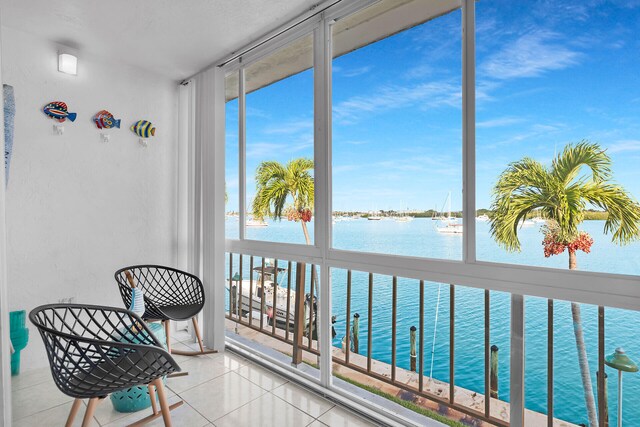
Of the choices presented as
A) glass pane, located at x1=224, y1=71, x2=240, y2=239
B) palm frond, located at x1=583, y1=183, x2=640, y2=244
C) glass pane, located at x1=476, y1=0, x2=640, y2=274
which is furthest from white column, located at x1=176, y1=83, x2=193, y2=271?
palm frond, located at x1=583, y1=183, x2=640, y2=244

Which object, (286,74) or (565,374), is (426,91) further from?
(565,374)

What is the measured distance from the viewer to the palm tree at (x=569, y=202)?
1.39m

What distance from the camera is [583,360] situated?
1535mm

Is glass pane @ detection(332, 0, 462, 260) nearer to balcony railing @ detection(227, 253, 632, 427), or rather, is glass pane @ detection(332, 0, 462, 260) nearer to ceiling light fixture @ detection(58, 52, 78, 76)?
balcony railing @ detection(227, 253, 632, 427)

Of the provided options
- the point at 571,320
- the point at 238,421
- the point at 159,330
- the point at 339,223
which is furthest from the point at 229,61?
the point at 571,320

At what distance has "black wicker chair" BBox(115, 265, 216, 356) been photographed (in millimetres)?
2533

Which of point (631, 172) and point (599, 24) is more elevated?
point (599, 24)

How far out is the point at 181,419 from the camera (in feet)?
6.64

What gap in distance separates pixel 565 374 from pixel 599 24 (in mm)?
1558

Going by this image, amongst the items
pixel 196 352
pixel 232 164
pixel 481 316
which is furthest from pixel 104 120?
pixel 481 316

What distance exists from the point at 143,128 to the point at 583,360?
3.57 m

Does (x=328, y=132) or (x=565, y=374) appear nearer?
(x=565, y=374)

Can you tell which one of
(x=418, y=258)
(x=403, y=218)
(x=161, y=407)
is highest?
(x=403, y=218)

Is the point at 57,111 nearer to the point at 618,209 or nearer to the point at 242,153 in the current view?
the point at 242,153
